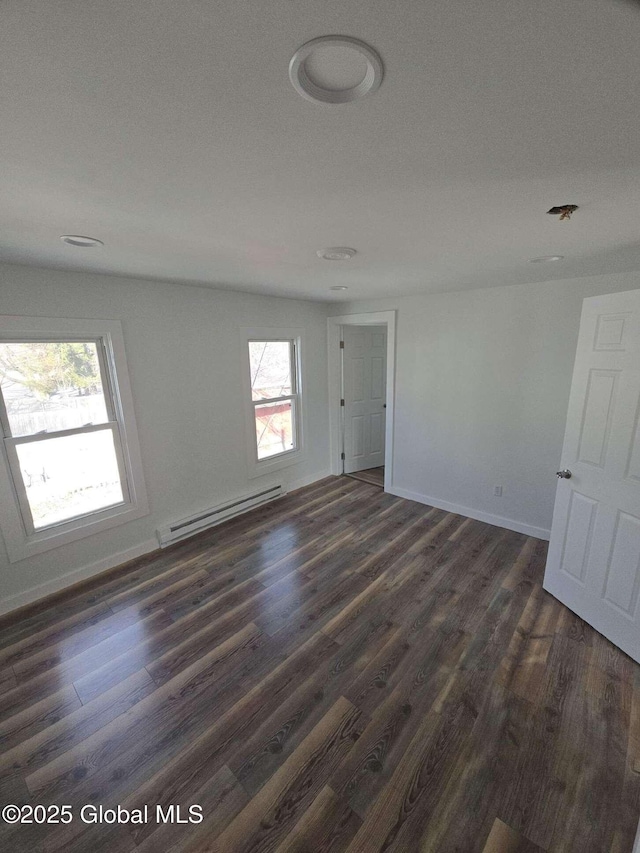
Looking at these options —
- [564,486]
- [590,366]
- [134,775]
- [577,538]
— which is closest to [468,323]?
[590,366]

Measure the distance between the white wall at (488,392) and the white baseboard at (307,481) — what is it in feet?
3.70

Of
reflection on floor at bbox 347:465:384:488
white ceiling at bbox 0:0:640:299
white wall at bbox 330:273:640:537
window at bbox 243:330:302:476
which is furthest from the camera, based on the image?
reflection on floor at bbox 347:465:384:488

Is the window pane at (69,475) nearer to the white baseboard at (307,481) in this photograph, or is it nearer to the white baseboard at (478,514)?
the white baseboard at (307,481)

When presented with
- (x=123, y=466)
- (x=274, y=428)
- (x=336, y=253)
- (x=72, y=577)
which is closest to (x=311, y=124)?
(x=336, y=253)

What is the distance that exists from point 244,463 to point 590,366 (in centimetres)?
310

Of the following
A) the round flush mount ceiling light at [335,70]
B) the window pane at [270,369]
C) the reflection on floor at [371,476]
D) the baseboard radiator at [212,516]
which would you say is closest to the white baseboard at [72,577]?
the baseboard radiator at [212,516]

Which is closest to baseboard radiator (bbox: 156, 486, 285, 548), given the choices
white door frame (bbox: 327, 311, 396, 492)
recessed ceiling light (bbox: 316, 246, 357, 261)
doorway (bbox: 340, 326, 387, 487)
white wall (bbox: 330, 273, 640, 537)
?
white door frame (bbox: 327, 311, 396, 492)

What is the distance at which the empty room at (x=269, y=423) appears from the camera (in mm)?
707

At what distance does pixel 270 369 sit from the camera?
155 inches

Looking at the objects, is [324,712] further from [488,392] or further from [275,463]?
[488,392]

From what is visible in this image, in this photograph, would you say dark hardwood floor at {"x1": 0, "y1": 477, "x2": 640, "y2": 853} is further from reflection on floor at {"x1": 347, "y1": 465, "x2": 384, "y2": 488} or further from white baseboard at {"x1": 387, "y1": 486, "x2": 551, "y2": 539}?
reflection on floor at {"x1": 347, "y1": 465, "x2": 384, "y2": 488}

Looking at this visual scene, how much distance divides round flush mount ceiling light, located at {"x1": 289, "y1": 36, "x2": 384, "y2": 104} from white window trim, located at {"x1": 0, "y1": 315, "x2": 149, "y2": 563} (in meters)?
2.45

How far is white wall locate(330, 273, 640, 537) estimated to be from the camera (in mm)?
2887

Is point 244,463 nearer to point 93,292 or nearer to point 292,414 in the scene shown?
point 292,414
